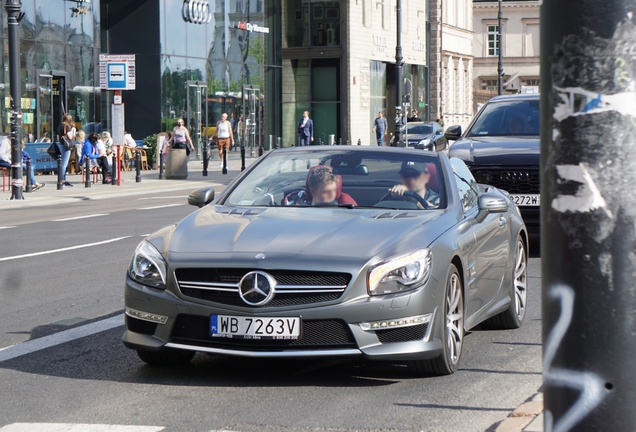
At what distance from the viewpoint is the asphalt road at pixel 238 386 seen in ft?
18.9

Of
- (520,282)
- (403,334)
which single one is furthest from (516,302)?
(403,334)

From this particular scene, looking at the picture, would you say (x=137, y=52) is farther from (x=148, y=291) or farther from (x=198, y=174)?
(x=148, y=291)

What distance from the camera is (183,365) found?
711cm

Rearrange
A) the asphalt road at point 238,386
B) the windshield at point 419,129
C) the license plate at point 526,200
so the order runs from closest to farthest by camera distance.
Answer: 1. the asphalt road at point 238,386
2. the license plate at point 526,200
3. the windshield at point 419,129

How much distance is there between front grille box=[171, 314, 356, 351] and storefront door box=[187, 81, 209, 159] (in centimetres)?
3494

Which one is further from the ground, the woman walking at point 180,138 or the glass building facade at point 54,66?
the glass building facade at point 54,66

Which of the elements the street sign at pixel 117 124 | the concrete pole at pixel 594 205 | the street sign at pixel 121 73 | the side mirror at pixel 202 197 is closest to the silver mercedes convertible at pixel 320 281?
the side mirror at pixel 202 197

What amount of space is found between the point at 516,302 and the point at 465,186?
39.7 inches

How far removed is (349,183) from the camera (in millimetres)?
7832

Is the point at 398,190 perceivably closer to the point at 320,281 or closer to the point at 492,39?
the point at 320,281

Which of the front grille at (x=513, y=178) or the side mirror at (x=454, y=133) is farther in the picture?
the side mirror at (x=454, y=133)

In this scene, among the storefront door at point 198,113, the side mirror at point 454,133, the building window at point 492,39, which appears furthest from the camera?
the building window at point 492,39

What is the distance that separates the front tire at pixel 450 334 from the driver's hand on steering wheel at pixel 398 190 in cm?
92

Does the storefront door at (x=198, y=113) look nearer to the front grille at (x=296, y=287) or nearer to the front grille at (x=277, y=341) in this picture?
the front grille at (x=277, y=341)
